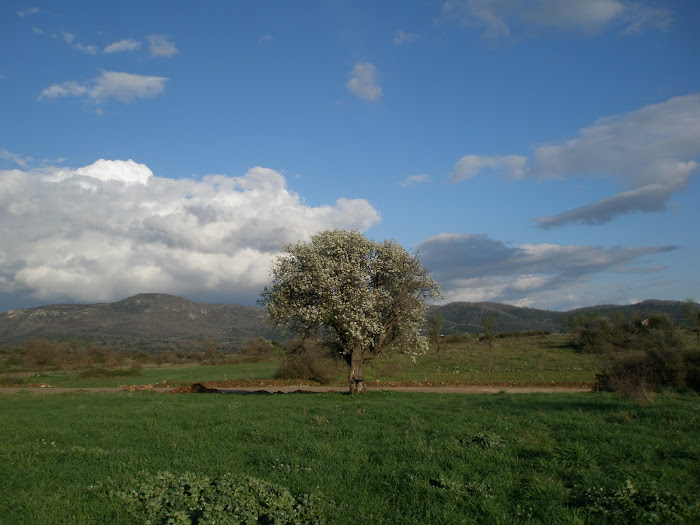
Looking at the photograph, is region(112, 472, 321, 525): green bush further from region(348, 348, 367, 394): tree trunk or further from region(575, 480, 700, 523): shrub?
region(348, 348, 367, 394): tree trunk

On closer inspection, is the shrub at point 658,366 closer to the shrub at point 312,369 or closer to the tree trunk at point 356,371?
the tree trunk at point 356,371

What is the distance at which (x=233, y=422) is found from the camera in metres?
15.3

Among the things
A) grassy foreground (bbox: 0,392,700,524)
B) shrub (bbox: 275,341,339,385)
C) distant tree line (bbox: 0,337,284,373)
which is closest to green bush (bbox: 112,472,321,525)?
grassy foreground (bbox: 0,392,700,524)

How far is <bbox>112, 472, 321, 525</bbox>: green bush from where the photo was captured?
6.96m

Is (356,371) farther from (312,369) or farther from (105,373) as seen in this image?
(105,373)

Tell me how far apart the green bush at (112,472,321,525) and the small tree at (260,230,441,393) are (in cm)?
1624

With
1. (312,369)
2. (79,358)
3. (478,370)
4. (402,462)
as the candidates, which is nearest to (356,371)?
(402,462)

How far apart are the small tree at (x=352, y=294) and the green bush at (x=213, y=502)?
16.2m

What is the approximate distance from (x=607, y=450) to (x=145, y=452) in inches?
418

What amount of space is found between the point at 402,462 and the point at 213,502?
4.10m

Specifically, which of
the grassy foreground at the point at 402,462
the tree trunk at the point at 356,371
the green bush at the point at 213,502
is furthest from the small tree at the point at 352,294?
the green bush at the point at 213,502

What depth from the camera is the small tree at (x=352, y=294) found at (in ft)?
81.6

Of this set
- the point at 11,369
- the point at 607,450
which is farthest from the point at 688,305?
the point at 11,369

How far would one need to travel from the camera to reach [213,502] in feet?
24.0
